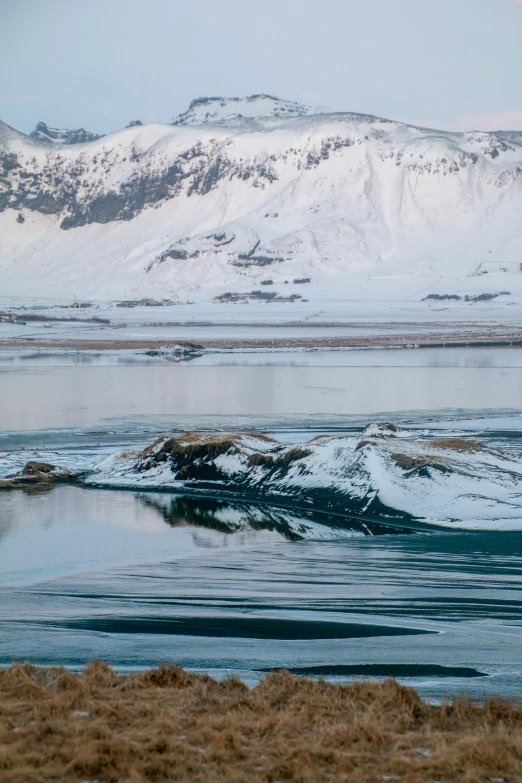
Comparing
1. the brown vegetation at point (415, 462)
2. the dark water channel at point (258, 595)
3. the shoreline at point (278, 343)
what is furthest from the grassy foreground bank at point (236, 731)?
the shoreline at point (278, 343)

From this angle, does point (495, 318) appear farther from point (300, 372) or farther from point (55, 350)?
point (300, 372)

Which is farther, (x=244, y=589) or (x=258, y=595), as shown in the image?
(x=244, y=589)

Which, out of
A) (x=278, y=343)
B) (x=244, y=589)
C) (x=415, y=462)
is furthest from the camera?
(x=278, y=343)

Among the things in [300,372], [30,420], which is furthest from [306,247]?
[30,420]

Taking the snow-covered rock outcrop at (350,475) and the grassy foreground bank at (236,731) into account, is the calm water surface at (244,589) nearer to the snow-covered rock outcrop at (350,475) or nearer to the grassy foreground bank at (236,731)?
the snow-covered rock outcrop at (350,475)

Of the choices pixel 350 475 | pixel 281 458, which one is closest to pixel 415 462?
pixel 350 475

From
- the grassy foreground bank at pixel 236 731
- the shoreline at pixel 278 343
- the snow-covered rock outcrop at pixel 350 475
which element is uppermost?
the shoreline at pixel 278 343

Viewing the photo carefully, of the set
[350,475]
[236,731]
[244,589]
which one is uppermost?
[350,475]

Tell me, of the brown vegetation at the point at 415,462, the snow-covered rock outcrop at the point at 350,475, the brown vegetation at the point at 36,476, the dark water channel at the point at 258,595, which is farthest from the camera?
the brown vegetation at the point at 36,476

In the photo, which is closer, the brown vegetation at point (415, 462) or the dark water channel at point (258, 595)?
the dark water channel at point (258, 595)

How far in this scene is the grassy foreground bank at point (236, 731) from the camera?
5746mm

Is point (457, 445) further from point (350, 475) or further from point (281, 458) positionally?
point (281, 458)

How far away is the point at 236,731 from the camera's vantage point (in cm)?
635

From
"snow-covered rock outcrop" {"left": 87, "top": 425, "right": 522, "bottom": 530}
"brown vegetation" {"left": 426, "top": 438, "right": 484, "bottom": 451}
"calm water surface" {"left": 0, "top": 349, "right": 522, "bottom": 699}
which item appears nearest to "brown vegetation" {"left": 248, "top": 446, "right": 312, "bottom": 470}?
"snow-covered rock outcrop" {"left": 87, "top": 425, "right": 522, "bottom": 530}
